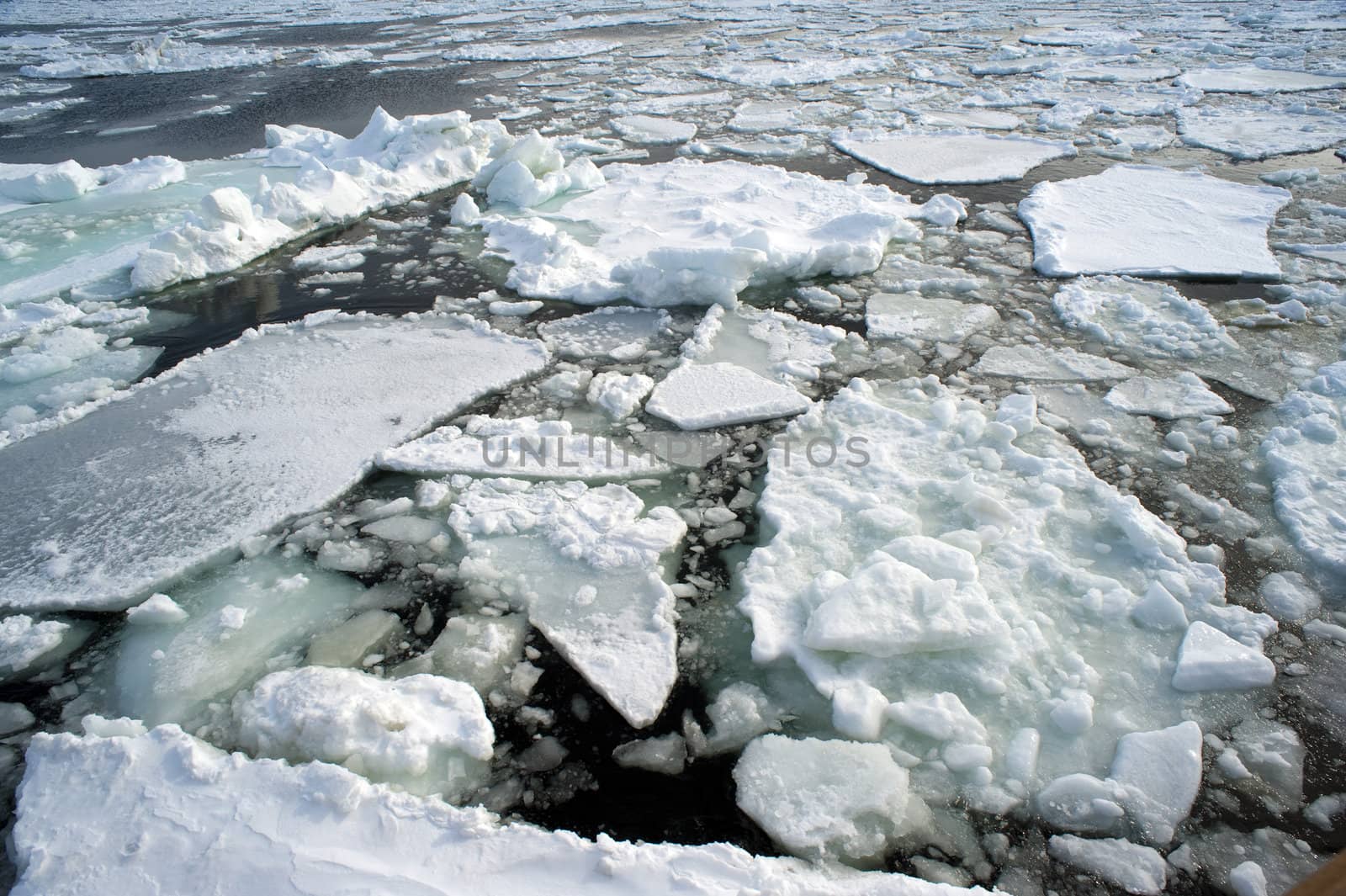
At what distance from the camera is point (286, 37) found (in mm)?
14898

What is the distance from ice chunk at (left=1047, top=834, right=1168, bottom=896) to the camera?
141 cm

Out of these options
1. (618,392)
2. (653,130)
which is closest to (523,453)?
(618,392)

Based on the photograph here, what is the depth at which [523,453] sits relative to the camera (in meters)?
2.65

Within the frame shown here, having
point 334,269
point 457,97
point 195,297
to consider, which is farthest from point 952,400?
point 457,97

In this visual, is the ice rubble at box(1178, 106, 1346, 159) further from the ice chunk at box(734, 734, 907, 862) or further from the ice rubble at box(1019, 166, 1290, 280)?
the ice chunk at box(734, 734, 907, 862)

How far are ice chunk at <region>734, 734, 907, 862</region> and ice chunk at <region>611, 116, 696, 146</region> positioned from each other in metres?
6.17

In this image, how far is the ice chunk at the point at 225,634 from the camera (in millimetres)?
1824

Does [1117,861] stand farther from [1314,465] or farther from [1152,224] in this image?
[1152,224]

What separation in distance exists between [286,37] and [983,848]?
59.3 feet

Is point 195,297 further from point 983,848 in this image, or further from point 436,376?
point 983,848

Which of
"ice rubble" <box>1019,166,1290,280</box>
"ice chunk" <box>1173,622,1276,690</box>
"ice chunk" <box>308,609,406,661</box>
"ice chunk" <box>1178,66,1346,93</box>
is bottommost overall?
"ice chunk" <box>308,609,406,661</box>

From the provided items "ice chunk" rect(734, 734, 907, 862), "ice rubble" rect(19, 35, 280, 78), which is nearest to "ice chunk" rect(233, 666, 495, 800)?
"ice chunk" rect(734, 734, 907, 862)

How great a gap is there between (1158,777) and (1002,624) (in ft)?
1.40

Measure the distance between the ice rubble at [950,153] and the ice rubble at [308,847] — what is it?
519 centimetres
